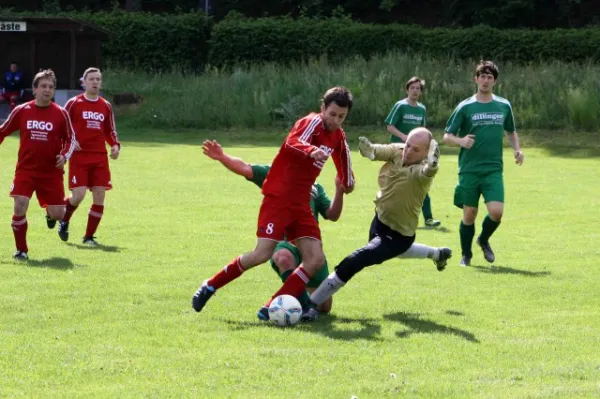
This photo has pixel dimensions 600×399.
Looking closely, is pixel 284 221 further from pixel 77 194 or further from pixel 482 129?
pixel 77 194

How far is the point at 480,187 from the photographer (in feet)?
42.6

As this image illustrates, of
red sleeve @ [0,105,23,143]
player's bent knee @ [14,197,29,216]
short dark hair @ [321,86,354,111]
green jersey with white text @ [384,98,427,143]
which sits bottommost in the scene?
player's bent knee @ [14,197,29,216]

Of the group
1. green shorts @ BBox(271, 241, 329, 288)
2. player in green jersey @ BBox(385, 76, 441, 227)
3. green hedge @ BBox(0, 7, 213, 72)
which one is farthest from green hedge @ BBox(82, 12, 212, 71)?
green shorts @ BBox(271, 241, 329, 288)

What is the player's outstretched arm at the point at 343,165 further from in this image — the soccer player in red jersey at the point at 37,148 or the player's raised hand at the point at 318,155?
the soccer player in red jersey at the point at 37,148

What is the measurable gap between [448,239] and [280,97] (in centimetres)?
2227

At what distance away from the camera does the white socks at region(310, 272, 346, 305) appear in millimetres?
9383

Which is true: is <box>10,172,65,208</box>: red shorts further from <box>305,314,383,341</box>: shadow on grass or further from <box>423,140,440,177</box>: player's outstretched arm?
<box>423,140,440,177</box>: player's outstretched arm

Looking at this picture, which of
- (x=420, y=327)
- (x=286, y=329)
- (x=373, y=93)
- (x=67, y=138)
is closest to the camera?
(x=286, y=329)

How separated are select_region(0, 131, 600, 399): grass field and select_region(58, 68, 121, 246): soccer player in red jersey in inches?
17.7

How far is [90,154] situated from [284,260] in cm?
549

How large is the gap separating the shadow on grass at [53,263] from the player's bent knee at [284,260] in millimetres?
3199

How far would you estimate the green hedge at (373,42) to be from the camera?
137ft

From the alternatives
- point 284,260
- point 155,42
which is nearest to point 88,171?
point 284,260

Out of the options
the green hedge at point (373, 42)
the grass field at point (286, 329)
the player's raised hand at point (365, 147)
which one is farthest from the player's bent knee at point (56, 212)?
the green hedge at point (373, 42)
